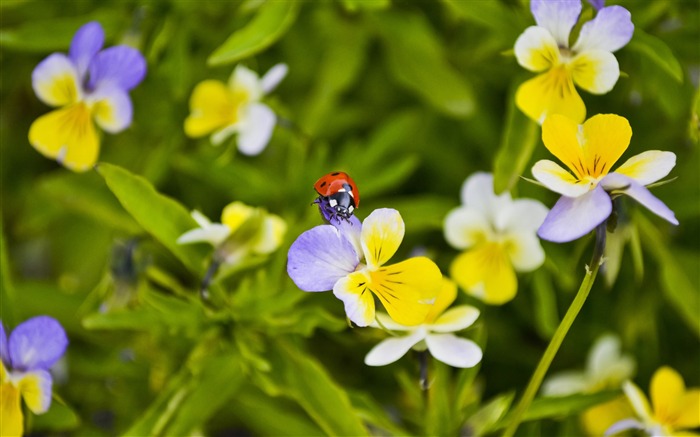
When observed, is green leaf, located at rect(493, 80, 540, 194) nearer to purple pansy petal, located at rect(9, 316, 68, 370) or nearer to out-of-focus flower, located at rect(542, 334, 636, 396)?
out-of-focus flower, located at rect(542, 334, 636, 396)

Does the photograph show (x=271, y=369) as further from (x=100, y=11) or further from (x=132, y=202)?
(x=100, y=11)

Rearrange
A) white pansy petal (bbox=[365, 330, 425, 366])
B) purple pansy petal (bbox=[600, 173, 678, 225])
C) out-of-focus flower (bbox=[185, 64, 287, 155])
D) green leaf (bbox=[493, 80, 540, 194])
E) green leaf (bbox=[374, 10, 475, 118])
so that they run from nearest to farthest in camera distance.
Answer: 1. purple pansy petal (bbox=[600, 173, 678, 225])
2. white pansy petal (bbox=[365, 330, 425, 366])
3. green leaf (bbox=[493, 80, 540, 194])
4. out-of-focus flower (bbox=[185, 64, 287, 155])
5. green leaf (bbox=[374, 10, 475, 118])

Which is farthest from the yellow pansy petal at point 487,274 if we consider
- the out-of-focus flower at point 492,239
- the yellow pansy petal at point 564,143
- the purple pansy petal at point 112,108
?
the purple pansy petal at point 112,108

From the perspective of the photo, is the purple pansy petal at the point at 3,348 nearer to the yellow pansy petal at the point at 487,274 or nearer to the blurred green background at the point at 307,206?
the blurred green background at the point at 307,206

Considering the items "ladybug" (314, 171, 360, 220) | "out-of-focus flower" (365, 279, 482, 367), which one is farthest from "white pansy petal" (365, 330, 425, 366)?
"ladybug" (314, 171, 360, 220)

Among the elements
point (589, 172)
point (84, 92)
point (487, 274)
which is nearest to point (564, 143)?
point (589, 172)

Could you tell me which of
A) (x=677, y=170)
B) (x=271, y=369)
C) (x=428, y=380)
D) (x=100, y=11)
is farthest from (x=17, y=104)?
(x=677, y=170)

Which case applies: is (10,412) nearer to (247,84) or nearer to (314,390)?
(314,390)
